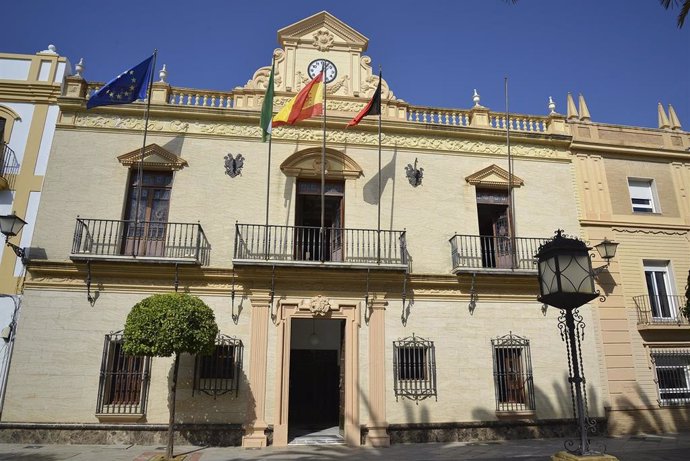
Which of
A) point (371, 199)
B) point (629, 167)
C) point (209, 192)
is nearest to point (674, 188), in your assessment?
point (629, 167)

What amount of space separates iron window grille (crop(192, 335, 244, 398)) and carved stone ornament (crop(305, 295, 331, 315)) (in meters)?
1.64

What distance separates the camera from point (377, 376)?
10.2 metres

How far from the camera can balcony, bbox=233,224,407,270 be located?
407 inches

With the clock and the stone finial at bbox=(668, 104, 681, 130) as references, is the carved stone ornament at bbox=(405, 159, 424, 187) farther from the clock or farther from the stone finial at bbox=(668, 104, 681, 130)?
the stone finial at bbox=(668, 104, 681, 130)

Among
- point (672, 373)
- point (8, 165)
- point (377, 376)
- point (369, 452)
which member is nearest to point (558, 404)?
point (672, 373)

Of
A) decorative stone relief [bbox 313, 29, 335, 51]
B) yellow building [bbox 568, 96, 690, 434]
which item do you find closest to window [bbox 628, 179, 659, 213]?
yellow building [bbox 568, 96, 690, 434]

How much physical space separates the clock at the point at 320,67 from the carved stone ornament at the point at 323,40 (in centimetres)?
36

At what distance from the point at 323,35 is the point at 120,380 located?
9476mm

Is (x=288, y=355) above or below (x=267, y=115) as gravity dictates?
below

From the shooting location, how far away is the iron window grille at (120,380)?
9.48 m

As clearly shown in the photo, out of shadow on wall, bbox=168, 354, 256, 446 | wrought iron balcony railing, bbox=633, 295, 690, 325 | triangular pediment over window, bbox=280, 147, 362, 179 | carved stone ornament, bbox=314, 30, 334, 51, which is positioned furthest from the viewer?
carved stone ornament, bbox=314, 30, 334, 51

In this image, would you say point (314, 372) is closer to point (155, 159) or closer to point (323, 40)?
point (155, 159)

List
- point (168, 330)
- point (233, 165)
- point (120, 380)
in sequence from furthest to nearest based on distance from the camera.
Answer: point (233, 165), point (120, 380), point (168, 330)

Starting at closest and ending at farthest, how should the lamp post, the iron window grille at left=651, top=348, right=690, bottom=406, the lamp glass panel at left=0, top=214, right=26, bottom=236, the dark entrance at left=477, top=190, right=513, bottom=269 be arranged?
the lamp post → the lamp glass panel at left=0, top=214, right=26, bottom=236 → the iron window grille at left=651, top=348, right=690, bottom=406 → the dark entrance at left=477, top=190, right=513, bottom=269
